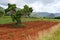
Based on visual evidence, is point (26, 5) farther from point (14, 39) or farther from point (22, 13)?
point (14, 39)

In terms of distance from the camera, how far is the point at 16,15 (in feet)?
124

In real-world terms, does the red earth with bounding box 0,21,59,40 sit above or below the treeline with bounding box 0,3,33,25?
below

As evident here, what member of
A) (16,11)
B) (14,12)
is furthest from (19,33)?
(14,12)

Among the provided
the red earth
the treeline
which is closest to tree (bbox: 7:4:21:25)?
the treeline

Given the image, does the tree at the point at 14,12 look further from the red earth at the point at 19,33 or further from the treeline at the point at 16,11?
the red earth at the point at 19,33

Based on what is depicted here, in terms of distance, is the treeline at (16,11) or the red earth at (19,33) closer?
the red earth at (19,33)

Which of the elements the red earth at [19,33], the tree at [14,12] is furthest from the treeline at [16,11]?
the red earth at [19,33]

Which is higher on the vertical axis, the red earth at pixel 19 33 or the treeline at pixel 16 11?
the treeline at pixel 16 11

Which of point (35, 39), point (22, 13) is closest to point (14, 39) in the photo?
point (35, 39)

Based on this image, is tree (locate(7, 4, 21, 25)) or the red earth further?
tree (locate(7, 4, 21, 25))

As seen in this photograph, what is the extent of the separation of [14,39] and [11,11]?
22.6 meters

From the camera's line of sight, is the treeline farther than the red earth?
Yes

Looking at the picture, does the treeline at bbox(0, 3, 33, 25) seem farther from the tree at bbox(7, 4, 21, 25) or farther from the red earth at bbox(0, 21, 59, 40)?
the red earth at bbox(0, 21, 59, 40)

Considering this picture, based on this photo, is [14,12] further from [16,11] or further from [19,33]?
[19,33]
